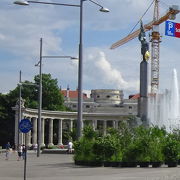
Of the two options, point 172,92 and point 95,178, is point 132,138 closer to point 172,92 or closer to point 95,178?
point 95,178

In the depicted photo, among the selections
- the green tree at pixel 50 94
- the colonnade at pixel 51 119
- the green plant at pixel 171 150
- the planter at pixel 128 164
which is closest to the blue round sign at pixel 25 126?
the planter at pixel 128 164

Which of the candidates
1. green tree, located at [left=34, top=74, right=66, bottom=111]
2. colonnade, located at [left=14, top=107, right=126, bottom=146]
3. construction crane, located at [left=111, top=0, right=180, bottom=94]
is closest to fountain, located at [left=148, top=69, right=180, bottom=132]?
colonnade, located at [left=14, top=107, right=126, bottom=146]

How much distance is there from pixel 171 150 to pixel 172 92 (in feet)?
145

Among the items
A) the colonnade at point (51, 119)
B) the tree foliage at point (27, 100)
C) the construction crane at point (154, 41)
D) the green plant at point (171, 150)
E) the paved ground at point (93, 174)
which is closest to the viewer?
the paved ground at point (93, 174)

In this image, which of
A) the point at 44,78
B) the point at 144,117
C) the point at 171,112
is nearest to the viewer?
the point at 144,117

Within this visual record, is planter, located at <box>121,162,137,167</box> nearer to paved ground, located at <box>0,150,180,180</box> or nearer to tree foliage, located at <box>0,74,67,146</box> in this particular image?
paved ground, located at <box>0,150,180,180</box>

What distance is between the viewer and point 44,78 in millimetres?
124062

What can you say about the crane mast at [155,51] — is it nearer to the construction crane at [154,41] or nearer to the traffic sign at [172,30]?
the construction crane at [154,41]

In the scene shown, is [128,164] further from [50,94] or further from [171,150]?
[50,94]

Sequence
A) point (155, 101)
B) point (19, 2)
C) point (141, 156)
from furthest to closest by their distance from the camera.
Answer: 1. point (155, 101)
2. point (141, 156)
3. point (19, 2)

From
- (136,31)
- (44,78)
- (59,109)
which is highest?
(136,31)

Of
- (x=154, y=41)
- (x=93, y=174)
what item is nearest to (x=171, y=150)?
(x=93, y=174)

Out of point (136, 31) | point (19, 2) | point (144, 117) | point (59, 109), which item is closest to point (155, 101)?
point (144, 117)

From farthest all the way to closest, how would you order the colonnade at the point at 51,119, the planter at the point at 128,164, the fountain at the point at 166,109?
the colonnade at the point at 51,119 → the fountain at the point at 166,109 → the planter at the point at 128,164
